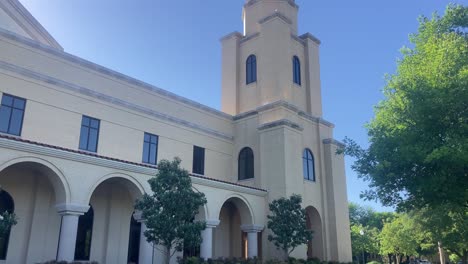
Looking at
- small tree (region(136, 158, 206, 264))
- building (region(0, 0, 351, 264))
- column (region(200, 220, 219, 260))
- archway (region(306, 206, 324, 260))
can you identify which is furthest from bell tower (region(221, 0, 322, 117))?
small tree (region(136, 158, 206, 264))

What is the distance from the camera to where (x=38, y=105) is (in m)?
18.2

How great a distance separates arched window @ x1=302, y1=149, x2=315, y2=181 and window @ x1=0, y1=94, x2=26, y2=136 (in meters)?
17.1

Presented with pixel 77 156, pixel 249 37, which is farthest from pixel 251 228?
pixel 249 37

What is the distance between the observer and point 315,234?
87.5ft

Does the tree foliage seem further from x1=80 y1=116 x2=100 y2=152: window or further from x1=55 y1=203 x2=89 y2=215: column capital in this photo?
x1=80 y1=116 x2=100 y2=152: window

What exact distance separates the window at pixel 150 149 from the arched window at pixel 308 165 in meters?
10.0

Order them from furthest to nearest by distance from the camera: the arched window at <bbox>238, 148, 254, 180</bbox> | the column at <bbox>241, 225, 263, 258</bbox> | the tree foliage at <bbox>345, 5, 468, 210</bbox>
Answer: the arched window at <bbox>238, 148, 254, 180</bbox> < the column at <bbox>241, 225, 263, 258</bbox> < the tree foliage at <bbox>345, 5, 468, 210</bbox>

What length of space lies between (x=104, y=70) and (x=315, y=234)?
16.9 meters

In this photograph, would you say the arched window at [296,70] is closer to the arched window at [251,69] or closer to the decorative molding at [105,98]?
the arched window at [251,69]

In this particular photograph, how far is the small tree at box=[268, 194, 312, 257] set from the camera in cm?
2094

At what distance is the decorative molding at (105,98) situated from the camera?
17883 millimetres

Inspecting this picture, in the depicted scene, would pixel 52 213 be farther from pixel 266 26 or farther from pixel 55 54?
pixel 266 26

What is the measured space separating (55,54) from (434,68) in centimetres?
1703

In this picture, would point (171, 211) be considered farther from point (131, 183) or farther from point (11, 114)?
point (11, 114)
